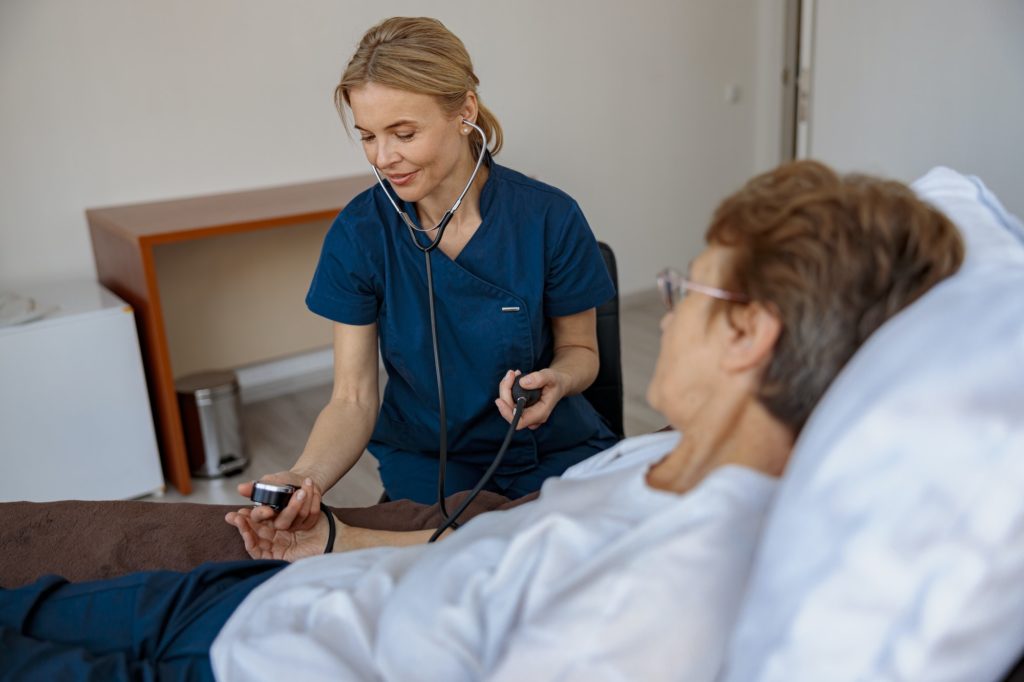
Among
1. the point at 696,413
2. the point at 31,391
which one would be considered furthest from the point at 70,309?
the point at 696,413

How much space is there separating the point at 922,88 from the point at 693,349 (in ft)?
7.72

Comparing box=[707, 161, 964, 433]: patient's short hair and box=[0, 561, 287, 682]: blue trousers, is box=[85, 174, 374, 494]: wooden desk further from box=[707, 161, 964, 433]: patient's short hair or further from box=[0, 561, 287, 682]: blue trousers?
A: box=[707, 161, 964, 433]: patient's short hair

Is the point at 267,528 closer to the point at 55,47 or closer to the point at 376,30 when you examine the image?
the point at 376,30

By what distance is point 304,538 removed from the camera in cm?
130

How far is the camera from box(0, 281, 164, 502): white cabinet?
2.32m

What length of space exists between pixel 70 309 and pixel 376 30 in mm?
1393

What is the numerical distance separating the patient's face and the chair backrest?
0.79m

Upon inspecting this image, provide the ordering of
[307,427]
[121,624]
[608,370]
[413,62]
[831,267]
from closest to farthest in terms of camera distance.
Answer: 1. [831,267]
2. [121,624]
3. [413,62]
4. [608,370]
5. [307,427]

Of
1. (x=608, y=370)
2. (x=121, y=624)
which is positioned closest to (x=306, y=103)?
(x=608, y=370)

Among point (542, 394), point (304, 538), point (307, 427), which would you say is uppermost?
point (542, 394)

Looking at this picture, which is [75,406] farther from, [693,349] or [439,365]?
[693,349]

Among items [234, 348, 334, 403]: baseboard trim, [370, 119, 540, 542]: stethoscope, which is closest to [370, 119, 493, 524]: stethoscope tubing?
[370, 119, 540, 542]: stethoscope

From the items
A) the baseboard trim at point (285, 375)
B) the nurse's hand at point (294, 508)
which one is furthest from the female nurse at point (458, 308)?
the baseboard trim at point (285, 375)

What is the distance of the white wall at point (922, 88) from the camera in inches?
105
